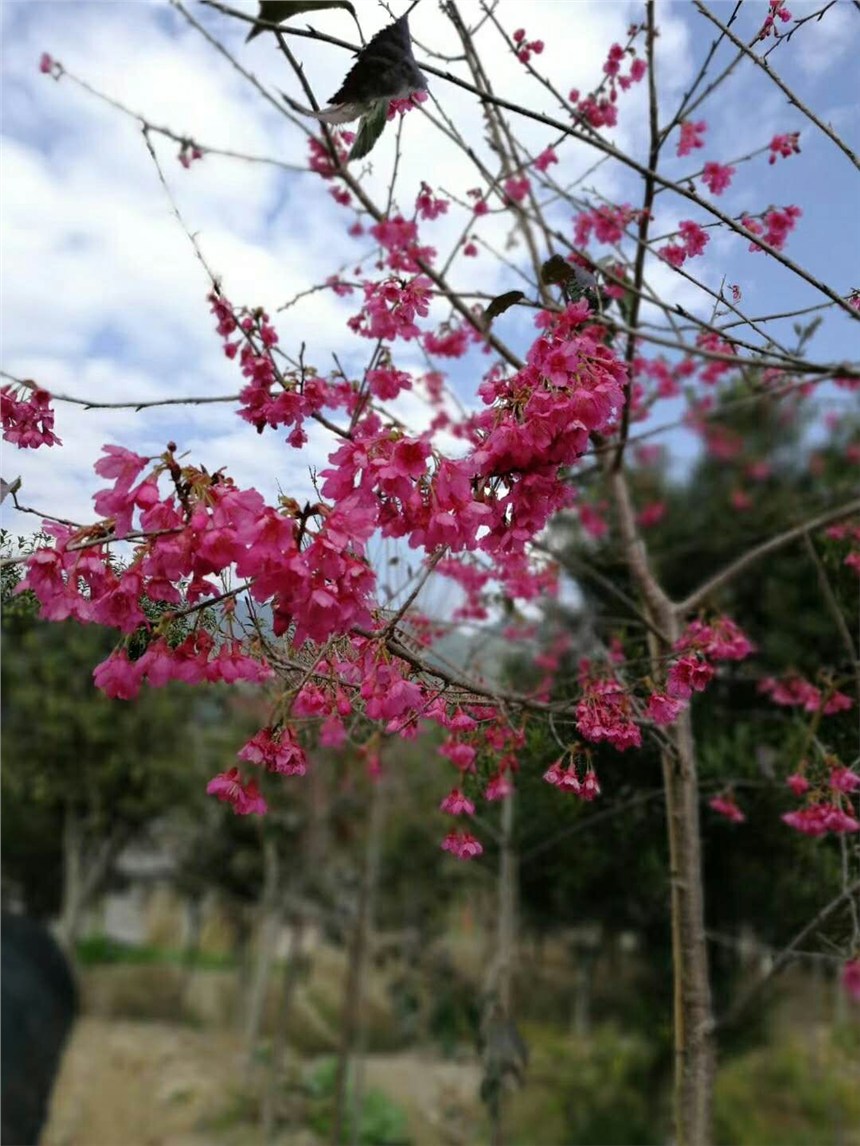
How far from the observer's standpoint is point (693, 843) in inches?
118

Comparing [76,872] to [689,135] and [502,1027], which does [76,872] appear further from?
[689,135]

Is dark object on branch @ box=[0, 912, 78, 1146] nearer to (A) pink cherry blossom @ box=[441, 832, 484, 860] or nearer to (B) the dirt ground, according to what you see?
(B) the dirt ground

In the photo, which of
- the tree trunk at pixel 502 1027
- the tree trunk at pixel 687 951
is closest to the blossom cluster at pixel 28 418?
Result: the tree trunk at pixel 687 951

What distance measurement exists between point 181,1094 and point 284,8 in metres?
8.83

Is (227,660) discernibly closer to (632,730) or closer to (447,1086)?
(632,730)

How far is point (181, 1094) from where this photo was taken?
8273 millimetres

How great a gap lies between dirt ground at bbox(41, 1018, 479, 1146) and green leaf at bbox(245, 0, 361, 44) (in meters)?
7.94

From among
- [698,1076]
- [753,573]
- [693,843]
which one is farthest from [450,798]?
[753,573]

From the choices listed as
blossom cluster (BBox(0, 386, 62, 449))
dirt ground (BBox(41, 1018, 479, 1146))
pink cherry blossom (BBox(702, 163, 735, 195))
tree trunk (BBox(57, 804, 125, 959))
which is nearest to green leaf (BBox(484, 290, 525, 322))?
blossom cluster (BBox(0, 386, 62, 449))

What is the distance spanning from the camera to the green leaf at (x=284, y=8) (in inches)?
58.2

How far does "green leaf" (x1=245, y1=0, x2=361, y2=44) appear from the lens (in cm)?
148

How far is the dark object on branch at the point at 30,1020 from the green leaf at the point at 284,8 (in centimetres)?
571

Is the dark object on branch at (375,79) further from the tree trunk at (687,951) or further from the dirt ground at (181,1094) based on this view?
the dirt ground at (181,1094)

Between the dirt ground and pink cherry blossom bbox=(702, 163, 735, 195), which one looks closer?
pink cherry blossom bbox=(702, 163, 735, 195)
